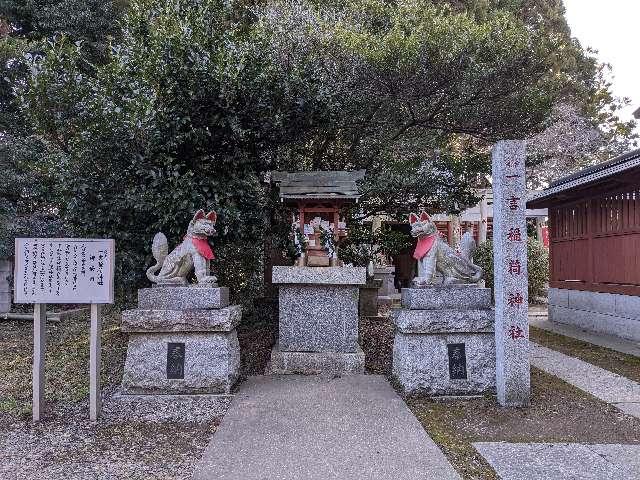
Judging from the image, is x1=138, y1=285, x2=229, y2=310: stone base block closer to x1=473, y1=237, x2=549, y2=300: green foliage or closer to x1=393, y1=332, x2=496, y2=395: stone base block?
x1=393, y1=332, x2=496, y2=395: stone base block

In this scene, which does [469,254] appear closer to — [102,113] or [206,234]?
[206,234]

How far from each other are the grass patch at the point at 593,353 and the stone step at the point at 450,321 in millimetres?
2441

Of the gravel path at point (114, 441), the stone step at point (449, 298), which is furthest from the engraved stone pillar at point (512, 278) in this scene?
the gravel path at point (114, 441)

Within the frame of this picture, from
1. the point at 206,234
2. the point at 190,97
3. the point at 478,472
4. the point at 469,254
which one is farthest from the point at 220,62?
the point at 478,472

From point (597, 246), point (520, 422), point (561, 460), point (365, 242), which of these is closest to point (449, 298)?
point (520, 422)

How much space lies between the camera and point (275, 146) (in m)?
8.14

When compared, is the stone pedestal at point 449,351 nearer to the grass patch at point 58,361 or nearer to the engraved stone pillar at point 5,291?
the grass patch at point 58,361

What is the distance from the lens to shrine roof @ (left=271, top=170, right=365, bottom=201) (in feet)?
22.7

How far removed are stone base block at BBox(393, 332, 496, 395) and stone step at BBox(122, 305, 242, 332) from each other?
2.09 metres

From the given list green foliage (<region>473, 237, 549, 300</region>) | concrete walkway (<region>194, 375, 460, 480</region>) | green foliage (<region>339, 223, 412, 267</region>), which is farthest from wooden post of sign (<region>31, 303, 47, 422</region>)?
green foliage (<region>473, 237, 549, 300</region>)

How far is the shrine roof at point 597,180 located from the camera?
821 centimetres

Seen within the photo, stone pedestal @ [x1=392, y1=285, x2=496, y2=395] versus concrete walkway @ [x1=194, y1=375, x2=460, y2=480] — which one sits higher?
stone pedestal @ [x1=392, y1=285, x2=496, y2=395]

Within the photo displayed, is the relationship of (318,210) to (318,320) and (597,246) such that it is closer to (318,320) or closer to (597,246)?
(318,320)

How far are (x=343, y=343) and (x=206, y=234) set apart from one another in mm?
2358
